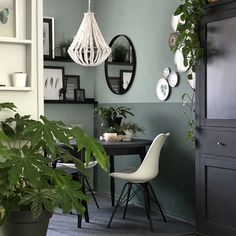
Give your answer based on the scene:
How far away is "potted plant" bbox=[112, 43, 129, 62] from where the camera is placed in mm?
5379

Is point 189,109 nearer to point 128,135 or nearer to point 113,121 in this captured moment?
point 128,135

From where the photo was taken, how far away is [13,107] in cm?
284

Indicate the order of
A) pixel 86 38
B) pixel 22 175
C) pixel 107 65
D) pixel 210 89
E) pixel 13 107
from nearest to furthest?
pixel 22 175 → pixel 13 107 → pixel 210 89 → pixel 86 38 → pixel 107 65

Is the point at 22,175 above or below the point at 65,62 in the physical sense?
below

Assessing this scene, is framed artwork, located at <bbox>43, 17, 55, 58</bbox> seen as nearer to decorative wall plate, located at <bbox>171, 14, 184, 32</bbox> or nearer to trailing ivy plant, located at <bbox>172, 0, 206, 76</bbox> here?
decorative wall plate, located at <bbox>171, 14, 184, 32</bbox>

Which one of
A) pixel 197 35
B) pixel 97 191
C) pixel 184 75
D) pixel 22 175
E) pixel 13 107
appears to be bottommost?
pixel 97 191

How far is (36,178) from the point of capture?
2408 millimetres

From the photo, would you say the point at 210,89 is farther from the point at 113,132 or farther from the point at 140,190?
the point at 140,190

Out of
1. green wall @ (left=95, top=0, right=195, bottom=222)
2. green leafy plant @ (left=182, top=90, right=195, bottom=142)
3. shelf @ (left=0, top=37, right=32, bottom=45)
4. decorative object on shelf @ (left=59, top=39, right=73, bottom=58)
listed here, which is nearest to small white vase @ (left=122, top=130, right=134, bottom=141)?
green wall @ (left=95, top=0, right=195, bottom=222)

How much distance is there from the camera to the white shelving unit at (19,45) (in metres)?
3.05

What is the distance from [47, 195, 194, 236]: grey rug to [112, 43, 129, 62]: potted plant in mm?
1807

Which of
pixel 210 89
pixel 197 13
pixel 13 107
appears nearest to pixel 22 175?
pixel 13 107

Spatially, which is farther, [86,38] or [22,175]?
[86,38]

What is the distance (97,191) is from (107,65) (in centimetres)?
162
